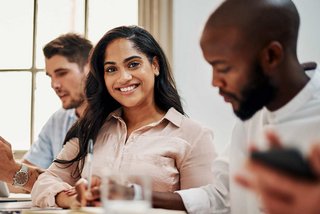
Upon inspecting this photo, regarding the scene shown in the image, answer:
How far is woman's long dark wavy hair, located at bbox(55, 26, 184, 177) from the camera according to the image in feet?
6.04

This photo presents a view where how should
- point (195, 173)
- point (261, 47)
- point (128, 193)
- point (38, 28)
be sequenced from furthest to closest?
point (38, 28), point (195, 173), point (261, 47), point (128, 193)

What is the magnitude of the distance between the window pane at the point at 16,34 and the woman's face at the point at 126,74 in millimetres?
1531

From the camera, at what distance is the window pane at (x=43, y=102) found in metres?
3.16

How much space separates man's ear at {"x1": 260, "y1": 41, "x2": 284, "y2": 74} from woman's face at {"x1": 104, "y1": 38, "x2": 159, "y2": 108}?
78 centimetres

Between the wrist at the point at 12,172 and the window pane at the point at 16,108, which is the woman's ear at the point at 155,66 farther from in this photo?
the window pane at the point at 16,108

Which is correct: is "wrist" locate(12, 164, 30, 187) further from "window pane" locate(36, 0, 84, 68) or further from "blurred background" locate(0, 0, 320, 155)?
"window pane" locate(36, 0, 84, 68)

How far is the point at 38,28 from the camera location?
126 inches

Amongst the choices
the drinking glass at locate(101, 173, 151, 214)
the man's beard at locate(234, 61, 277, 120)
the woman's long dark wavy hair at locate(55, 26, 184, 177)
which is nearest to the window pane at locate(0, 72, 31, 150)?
the woman's long dark wavy hair at locate(55, 26, 184, 177)

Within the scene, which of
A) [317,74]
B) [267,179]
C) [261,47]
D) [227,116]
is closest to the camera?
[267,179]

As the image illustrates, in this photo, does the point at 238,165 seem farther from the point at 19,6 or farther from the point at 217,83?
the point at 19,6

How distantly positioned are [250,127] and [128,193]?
2.00ft

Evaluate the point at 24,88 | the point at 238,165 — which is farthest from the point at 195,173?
the point at 24,88

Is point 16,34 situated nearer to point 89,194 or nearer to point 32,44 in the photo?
point 32,44

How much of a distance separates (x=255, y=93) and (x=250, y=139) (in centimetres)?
27
